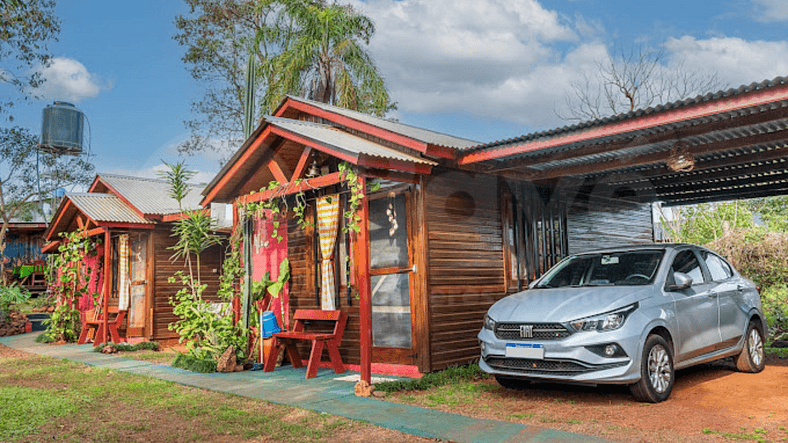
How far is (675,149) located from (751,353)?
2.80 metres

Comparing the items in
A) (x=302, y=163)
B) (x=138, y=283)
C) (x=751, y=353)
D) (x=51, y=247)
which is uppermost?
(x=302, y=163)

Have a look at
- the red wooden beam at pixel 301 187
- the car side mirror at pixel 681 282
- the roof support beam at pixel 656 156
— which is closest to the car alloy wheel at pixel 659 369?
the car side mirror at pixel 681 282

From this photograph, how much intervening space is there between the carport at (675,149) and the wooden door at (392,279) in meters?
1.29

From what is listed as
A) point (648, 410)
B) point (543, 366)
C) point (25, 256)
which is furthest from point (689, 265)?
point (25, 256)

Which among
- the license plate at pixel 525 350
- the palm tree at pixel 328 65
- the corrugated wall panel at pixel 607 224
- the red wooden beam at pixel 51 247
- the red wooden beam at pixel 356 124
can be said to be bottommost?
the license plate at pixel 525 350

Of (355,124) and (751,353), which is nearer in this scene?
(751,353)

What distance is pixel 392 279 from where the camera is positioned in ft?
29.1

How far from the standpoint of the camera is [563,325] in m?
5.97

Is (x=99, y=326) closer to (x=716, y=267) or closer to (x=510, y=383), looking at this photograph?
(x=510, y=383)

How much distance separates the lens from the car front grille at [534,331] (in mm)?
6004

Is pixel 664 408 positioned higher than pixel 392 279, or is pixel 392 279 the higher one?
pixel 392 279

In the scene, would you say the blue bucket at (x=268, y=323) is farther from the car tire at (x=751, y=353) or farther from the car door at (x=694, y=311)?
the car tire at (x=751, y=353)

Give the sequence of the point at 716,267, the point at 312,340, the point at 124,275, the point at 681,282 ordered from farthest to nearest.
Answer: the point at 124,275 → the point at 312,340 → the point at 716,267 → the point at 681,282

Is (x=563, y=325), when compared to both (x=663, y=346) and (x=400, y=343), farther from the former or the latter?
(x=400, y=343)
